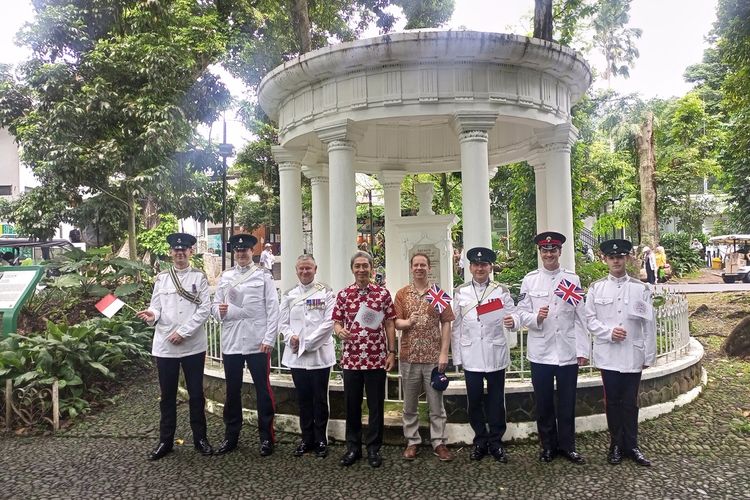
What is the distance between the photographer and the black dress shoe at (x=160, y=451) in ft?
15.3

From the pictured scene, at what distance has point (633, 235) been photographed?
31422mm

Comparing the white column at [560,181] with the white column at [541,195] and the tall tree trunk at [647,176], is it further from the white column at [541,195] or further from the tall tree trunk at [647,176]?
the tall tree trunk at [647,176]

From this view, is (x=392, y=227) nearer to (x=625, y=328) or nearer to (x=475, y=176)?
(x=475, y=176)

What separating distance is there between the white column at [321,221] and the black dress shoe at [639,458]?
676cm

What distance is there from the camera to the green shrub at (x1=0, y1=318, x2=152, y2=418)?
19.4ft

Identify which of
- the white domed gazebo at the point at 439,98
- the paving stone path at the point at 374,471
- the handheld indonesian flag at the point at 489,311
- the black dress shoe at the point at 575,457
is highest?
the white domed gazebo at the point at 439,98

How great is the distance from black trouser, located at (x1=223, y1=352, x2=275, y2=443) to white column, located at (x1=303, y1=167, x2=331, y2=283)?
548 centimetres

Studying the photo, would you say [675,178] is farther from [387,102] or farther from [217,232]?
[217,232]

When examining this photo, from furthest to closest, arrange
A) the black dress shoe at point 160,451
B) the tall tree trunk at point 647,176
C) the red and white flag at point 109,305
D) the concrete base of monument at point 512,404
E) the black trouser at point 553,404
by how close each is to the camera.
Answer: the tall tree trunk at point 647,176 → the red and white flag at point 109,305 → the concrete base of monument at point 512,404 → the black dress shoe at point 160,451 → the black trouser at point 553,404

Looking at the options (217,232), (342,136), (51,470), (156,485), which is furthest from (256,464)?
(217,232)

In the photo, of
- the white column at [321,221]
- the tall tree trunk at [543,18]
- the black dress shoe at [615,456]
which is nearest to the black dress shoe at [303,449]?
the black dress shoe at [615,456]

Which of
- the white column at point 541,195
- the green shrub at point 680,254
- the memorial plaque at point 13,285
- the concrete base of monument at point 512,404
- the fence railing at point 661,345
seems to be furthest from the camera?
the green shrub at point 680,254

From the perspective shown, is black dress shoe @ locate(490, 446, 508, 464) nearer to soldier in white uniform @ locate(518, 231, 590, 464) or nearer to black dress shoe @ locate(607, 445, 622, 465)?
soldier in white uniform @ locate(518, 231, 590, 464)

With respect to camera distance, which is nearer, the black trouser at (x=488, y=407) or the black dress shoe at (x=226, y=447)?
the black trouser at (x=488, y=407)
